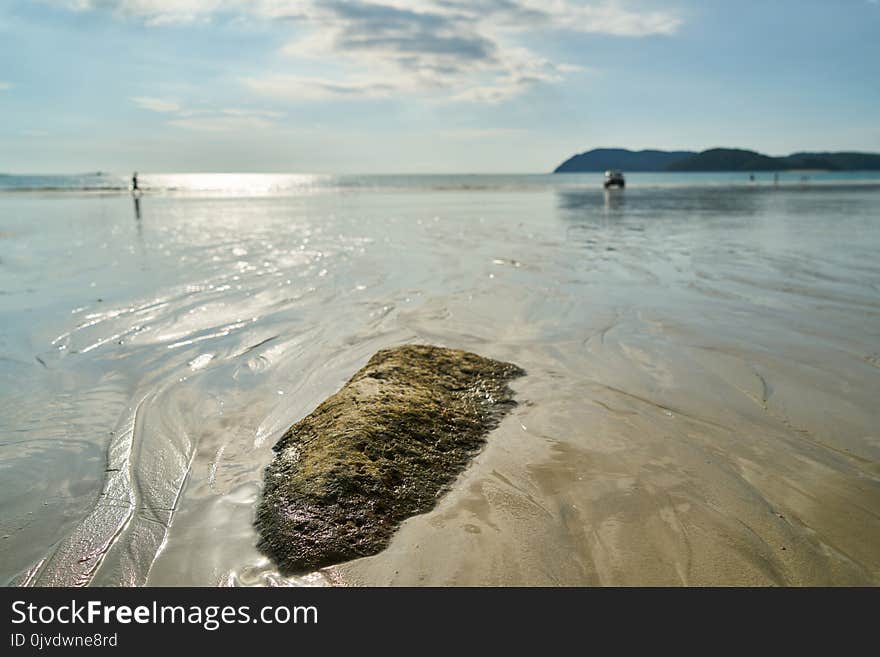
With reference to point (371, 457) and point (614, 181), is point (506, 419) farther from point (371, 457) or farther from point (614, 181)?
point (614, 181)

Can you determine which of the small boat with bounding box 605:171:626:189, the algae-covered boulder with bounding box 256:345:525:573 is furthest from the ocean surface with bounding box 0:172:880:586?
the small boat with bounding box 605:171:626:189

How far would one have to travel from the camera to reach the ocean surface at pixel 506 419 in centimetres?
343

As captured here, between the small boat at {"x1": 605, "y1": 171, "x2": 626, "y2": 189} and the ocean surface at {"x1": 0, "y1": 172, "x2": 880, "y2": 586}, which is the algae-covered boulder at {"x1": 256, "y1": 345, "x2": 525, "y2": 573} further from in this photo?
the small boat at {"x1": 605, "y1": 171, "x2": 626, "y2": 189}

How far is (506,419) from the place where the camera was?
5207 mm

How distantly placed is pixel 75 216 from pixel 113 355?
26.2 metres

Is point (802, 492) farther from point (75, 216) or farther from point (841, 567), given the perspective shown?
point (75, 216)

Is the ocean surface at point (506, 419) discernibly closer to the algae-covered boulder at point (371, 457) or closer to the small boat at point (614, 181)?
the algae-covered boulder at point (371, 457)

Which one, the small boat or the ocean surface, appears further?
the small boat

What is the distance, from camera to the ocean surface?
3.43 meters

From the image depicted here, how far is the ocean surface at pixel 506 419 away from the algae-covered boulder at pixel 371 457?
0.15 m

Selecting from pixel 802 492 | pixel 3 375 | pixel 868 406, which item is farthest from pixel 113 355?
pixel 868 406

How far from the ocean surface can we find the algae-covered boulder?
0.15m

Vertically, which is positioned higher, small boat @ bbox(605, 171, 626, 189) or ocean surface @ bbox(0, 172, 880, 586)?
small boat @ bbox(605, 171, 626, 189)

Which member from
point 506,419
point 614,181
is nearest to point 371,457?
point 506,419
